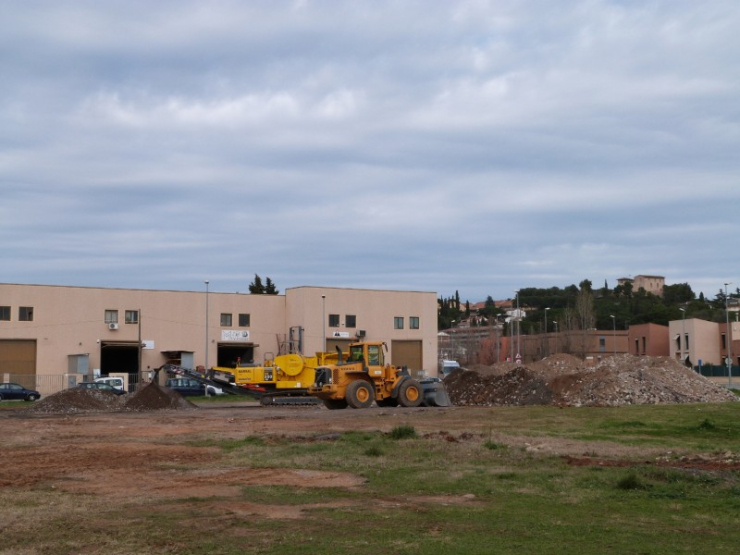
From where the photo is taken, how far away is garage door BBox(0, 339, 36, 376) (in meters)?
71.3

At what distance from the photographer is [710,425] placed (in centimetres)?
2689

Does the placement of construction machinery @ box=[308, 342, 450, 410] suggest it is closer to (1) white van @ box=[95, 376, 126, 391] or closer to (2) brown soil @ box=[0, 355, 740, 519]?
(2) brown soil @ box=[0, 355, 740, 519]

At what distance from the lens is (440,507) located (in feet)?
41.5

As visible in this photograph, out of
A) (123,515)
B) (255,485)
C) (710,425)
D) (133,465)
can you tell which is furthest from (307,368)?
(123,515)

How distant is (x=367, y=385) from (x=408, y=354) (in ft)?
149

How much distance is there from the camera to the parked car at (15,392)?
197 ft

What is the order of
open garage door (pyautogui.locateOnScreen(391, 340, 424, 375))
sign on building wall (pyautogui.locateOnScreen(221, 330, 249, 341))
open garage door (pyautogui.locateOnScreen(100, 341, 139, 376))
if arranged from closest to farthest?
sign on building wall (pyautogui.locateOnScreen(221, 330, 249, 341)) → open garage door (pyautogui.locateOnScreen(100, 341, 139, 376)) → open garage door (pyautogui.locateOnScreen(391, 340, 424, 375))

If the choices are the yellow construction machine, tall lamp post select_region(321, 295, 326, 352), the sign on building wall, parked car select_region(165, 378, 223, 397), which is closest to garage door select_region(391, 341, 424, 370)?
tall lamp post select_region(321, 295, 326, 352)

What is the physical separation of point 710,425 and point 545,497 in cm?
1534

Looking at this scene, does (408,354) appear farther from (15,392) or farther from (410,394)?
(410,394)

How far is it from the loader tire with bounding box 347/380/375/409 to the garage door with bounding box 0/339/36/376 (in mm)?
39646

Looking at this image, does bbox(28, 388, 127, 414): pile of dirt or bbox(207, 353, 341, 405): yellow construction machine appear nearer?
bbox(28, 388, 127, 414): pile of dirt

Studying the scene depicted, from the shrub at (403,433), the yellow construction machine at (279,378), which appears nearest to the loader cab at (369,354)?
the yellow construction machine at (279,378)

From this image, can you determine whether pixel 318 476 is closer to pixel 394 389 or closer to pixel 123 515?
pixel 123 515
